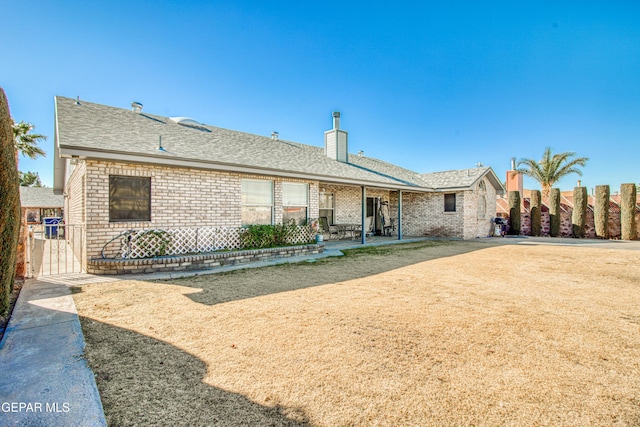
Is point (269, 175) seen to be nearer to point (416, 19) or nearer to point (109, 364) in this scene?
Result: point (109, 364)

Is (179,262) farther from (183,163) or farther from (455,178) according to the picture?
(455,178)

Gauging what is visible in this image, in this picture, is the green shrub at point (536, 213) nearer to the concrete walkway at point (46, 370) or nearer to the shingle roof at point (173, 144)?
the shingle roof at point (173, 144)

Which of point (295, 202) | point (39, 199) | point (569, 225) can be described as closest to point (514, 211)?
point (569, 225)

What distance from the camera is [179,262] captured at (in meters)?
7.53

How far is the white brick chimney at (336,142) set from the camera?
15.8m

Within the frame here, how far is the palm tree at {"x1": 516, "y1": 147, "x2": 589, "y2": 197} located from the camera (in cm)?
2200

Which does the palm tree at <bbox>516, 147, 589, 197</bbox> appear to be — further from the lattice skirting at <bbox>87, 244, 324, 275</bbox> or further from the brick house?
the lattice skirting at <bbox>87, 244, 324, 275</bbox>

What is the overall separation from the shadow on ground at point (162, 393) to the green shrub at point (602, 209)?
22257mm

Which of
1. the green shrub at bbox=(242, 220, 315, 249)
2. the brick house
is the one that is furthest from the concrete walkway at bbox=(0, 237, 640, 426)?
the green shrub at bbox=(242, 220, 315, 249)

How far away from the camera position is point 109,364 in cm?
290

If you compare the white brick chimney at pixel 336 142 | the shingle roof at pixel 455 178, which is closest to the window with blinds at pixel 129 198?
the white brick chimney at pixel 336 142

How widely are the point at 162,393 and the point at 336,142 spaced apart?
14.5 meters

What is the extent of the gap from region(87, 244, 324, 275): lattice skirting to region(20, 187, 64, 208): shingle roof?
3285 centimetres

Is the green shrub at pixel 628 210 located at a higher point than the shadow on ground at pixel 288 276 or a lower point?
higher
